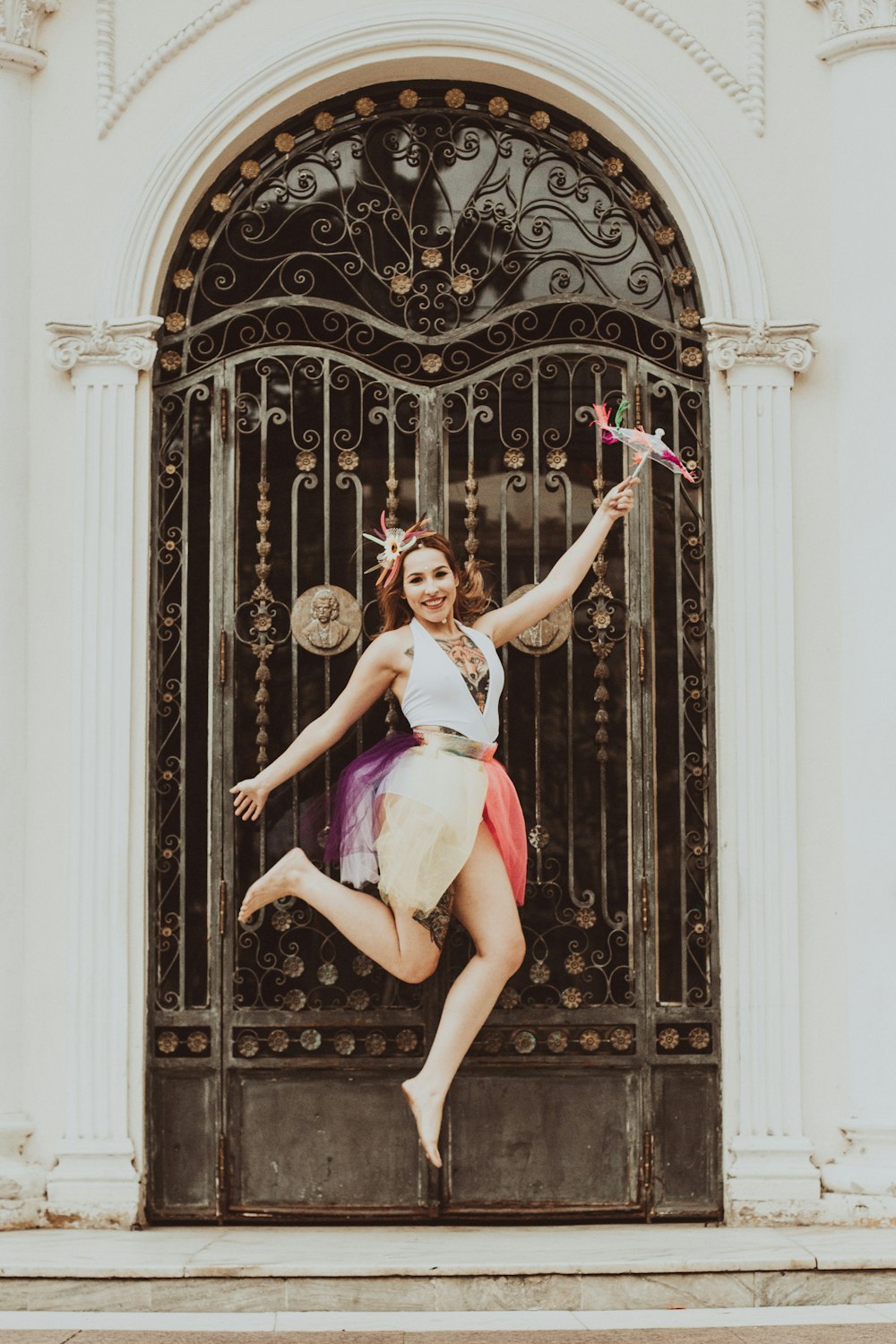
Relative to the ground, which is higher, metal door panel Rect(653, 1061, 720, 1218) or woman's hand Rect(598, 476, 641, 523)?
woman's hand Rect(598, 476, 641, 523)

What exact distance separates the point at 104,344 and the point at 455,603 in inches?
68.7

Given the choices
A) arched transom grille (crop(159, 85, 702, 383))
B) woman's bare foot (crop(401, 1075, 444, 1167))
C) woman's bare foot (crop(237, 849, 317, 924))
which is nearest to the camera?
woman's bare foot (crop(401, 1075, 444, 1167))

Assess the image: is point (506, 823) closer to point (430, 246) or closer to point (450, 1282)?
point (450, 1282)

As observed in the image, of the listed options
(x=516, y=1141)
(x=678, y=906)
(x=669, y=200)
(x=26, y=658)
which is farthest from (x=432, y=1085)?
(x=669, y=200)

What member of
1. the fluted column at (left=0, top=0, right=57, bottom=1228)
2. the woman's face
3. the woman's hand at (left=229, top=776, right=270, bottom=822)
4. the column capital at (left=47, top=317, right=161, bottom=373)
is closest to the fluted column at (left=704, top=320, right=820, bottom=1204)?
the woman's face

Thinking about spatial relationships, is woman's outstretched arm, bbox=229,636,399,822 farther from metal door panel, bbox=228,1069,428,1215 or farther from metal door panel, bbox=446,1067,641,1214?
metal door panel, bbox=446,1067,641,1214

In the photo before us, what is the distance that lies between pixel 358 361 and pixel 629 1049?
295cm

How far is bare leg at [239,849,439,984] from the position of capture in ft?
21.5

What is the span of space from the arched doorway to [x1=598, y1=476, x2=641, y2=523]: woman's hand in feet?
1.76

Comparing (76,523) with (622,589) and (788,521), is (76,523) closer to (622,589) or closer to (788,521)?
(622,589)

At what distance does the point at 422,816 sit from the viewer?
6473 mm

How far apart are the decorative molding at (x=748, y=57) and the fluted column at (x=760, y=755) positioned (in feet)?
3.02

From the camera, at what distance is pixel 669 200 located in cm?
736

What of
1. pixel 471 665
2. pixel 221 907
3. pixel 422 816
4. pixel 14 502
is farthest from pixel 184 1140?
pixel 14 502
